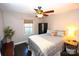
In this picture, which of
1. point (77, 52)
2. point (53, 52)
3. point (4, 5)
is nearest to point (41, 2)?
point (4, 5)

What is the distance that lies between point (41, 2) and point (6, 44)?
764 mm

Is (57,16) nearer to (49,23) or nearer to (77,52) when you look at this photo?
(49,23)

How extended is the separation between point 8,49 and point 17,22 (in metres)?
0.40

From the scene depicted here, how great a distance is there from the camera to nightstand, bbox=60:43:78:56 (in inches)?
45.7

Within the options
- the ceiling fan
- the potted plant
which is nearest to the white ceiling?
the ceiling fan

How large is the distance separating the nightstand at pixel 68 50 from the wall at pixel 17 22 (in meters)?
0.45

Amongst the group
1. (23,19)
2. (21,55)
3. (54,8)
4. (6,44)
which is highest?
(54,8)

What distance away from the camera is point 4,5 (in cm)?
120

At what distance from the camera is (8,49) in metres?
1.25

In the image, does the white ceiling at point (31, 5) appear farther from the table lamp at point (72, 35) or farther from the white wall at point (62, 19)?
the table lamp at point (72, 35)

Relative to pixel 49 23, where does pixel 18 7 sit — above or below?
above

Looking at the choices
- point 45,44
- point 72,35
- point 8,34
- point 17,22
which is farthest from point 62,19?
point 8,34

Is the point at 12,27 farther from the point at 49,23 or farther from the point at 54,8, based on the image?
the point at 54,8

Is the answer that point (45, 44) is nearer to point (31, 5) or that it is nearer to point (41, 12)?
point (41, 12)
